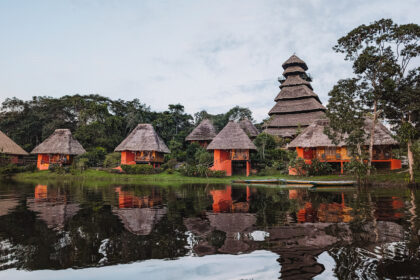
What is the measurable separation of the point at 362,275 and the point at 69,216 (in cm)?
736

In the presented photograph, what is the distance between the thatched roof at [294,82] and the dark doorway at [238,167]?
44.5 ft

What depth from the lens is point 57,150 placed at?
109 ft

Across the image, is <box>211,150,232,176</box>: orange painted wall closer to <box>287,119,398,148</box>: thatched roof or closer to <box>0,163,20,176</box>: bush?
<box>287,119,398,148</box>: thatched roof

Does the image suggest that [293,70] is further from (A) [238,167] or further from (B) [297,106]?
(A) [238,167]

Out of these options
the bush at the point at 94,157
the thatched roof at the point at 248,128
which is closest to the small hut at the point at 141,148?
the bush at the point at 94,157

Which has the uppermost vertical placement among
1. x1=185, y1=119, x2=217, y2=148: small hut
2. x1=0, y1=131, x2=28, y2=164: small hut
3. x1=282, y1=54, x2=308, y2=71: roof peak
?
x1=282, y1=54, x2=308, y2=71: roof peak

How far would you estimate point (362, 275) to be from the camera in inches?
129

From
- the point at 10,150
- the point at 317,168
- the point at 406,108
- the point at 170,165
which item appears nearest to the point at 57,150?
the point at 10,150

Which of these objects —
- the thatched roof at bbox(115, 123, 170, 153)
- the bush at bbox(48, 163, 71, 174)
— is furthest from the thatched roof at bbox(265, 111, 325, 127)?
the bush at bbox(48, 163, 71, 174)

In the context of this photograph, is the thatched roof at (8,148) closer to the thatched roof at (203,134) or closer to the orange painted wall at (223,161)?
the thatched roof at (203,134)

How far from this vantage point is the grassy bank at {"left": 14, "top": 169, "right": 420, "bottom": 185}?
65.0ft

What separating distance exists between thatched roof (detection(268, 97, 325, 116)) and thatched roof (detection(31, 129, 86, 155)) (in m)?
26.5

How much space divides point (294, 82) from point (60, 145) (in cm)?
3186

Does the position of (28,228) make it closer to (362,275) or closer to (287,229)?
(287,229)
